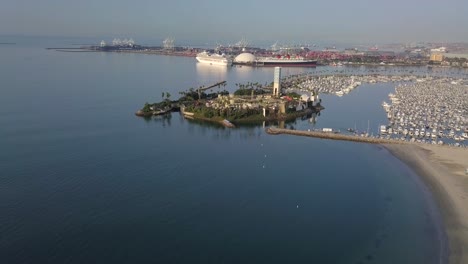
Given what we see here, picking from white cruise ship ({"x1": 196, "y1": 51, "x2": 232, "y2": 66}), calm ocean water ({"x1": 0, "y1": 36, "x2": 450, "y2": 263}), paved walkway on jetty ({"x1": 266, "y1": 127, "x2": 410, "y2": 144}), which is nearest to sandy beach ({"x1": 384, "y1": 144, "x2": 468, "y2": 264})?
calm ocean water ({"x1": 0, "y1": 36, "x2": 450, "y2": 263})

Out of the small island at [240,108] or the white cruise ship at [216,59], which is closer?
the small island at [240,108]

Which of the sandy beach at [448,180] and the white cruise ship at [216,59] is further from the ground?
the white cruise ship at [216,59]

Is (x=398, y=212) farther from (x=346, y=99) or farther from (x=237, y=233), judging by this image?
(x=346, y=99)

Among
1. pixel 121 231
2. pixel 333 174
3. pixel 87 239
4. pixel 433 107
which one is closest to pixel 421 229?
pixel 333 174

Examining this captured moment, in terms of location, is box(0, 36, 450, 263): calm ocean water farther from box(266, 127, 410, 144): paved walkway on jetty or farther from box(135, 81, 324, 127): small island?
box(135, 81, 324, 127): small island

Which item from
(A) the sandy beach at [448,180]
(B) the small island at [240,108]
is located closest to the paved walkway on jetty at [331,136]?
(A) the sandy beach at [448,180]

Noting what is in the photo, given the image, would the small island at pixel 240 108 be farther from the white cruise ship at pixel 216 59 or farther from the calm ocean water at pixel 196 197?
the white cruise ship at pixel 216 59
